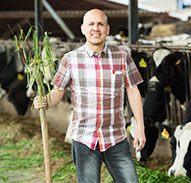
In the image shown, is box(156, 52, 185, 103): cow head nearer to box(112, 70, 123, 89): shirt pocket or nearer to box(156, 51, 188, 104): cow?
box(156, 51, 188, 104): cow

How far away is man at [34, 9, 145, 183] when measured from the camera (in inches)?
106

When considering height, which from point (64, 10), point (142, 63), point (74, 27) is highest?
point (64, 10)

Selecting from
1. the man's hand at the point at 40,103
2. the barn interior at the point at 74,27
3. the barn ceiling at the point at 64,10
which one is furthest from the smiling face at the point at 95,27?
the barn ceiling at the point at 64,10

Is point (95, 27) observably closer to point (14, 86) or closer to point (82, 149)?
point (82, 149)

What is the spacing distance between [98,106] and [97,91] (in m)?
0.10

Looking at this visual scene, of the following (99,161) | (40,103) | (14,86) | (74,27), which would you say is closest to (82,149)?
(99,161)

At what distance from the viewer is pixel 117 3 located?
37.2 feet

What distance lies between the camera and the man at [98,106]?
2697 mm

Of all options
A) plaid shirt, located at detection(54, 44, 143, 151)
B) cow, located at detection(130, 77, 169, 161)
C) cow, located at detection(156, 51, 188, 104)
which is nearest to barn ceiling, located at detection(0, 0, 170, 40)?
cow, located at detection(156, 51, 188, 104)

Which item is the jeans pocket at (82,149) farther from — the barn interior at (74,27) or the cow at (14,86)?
the cow at (14,86)

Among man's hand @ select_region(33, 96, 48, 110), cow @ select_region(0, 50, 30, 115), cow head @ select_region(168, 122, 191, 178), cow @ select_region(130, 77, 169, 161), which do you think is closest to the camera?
man's hand @ select_region(33, 96, 48, 110)

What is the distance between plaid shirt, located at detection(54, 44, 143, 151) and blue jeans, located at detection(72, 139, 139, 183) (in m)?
0.05

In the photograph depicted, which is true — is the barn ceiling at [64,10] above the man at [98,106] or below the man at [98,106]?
above

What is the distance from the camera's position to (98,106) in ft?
8.91
